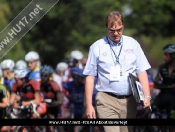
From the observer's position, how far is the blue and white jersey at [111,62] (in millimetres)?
6934

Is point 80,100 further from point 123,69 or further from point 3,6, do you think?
point 3,6

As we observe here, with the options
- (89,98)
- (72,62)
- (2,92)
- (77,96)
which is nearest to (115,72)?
(89,98)

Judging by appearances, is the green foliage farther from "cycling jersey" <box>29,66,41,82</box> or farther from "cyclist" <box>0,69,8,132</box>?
"cyclist" <box>0,69,8,132</box>

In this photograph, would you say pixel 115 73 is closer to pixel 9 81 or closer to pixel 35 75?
pixel 35 75

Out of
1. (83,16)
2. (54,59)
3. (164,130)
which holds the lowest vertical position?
(164,130)

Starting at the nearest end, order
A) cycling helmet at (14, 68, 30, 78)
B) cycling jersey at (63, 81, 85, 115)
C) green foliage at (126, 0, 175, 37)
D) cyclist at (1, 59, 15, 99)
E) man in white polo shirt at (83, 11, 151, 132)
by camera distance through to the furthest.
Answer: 1. man in white polo shirt at (83, 11, 151, 132)
2. cycling helmet at (14, 68, 30, 78)
3. cycling jersey at (63, 81, 85, 115)
4. cyclist at (1, 59, 15, 99)
5. green foliage at (126, 0, 175, 37)

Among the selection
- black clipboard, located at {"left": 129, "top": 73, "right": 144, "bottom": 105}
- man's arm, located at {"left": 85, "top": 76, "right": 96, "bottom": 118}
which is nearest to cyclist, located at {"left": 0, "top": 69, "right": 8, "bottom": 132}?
man's arm, located at {"left": 85, "top": 76, "right": 96, "bottom": 118}

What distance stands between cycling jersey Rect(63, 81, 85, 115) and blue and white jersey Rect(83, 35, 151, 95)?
560cm

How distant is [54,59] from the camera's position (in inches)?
990

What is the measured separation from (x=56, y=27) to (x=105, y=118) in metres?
18.8

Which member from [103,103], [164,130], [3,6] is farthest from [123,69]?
[3,6]

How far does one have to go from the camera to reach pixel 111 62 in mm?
6930

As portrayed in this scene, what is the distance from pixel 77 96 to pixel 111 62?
576 cm

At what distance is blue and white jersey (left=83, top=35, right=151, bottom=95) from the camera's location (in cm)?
693
